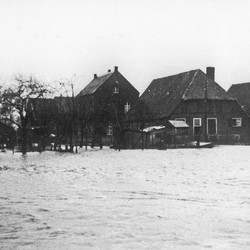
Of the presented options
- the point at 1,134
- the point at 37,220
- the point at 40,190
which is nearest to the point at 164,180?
the point at 40,190

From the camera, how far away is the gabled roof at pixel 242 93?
2399 inches

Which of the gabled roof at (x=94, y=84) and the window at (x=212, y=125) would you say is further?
the gabled roof at (x=94, y=84)

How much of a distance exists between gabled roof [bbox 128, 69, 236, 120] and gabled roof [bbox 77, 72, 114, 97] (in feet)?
54.0

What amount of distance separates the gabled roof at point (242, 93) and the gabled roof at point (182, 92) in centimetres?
924

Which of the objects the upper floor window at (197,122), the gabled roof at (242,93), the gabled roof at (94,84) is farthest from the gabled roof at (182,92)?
the gabled roof at (94,84)

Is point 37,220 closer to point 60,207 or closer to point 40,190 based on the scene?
point 60,207

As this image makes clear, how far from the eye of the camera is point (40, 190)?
10953 mm

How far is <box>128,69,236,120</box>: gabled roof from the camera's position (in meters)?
50.0

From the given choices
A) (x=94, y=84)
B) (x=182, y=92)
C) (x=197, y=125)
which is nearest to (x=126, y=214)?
(x=197, y=125)

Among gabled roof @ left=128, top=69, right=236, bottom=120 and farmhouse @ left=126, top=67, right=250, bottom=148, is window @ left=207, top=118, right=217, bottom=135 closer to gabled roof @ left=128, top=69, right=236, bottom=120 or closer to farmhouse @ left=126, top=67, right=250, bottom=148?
farmhouse @ left=126, top=67, right=250, bottom=148

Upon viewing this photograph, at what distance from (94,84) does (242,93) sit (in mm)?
23794

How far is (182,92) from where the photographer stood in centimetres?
5056

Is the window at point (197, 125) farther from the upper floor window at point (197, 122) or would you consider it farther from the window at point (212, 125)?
the window at point (212, 125)

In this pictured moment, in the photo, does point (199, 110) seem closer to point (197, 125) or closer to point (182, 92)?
point (197, 125)
